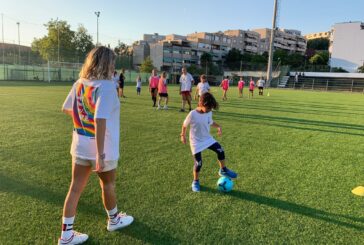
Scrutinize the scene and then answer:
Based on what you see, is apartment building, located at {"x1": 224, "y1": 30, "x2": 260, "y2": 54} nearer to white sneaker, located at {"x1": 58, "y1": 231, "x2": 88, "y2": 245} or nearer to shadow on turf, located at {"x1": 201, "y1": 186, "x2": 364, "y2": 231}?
shadow on turf, located at {"x1": 201, "y1": 186, "x2": 364, "y2": 231}

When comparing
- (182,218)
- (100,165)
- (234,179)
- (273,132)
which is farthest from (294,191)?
(273,132)

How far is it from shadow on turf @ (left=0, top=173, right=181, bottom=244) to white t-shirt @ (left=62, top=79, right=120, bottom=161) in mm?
950

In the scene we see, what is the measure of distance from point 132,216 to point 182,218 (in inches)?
24.1

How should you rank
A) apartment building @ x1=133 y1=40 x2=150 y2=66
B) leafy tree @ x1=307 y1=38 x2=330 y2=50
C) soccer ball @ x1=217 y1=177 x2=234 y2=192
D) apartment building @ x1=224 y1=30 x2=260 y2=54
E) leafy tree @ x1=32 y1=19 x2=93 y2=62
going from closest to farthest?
soccer ball @ x1=217 y1=177 x2=234 y2=192 → leafy tree @ x1=32 y1=19 x2=93 y2=62 → apartment building @ x1=133 y1=40 x2=150 y2=66 → apartment building @ x1=224 y1=30 x2=260 y2=54 → leafy tree @ x1=307 y1=38 x2=330 y2=50

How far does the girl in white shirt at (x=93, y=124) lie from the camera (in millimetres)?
2656

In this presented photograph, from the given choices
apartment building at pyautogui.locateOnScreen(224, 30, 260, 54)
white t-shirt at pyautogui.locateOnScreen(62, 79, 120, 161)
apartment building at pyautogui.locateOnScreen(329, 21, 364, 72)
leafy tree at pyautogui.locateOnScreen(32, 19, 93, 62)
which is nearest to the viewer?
white t-shirt at pyautogui.locateOnScreen(62, 79, 120, 161)

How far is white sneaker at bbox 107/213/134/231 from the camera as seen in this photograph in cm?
326

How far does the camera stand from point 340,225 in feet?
11.4

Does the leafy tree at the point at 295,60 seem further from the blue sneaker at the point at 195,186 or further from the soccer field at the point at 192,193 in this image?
the blue sneaker at the point at 195,186

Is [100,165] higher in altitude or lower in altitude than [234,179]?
higher

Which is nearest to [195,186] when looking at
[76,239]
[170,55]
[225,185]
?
[225,185]

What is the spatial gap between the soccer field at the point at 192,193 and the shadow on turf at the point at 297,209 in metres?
0.01

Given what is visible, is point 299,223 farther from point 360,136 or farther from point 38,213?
point 360,136

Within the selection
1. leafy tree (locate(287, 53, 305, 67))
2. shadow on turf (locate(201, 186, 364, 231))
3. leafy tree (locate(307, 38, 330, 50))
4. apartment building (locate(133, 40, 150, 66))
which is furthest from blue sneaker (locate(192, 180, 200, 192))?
leafy tree (locate(307, 38, 330, 50))
